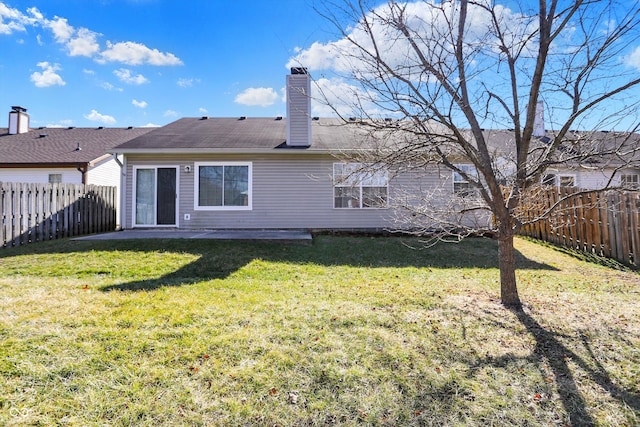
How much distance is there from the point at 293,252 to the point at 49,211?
6.78 meters

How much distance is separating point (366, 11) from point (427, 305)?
361cm

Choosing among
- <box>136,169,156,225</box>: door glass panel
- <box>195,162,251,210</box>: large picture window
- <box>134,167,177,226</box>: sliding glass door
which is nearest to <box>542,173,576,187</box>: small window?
<box>195,162,251,210</box>: large picture window

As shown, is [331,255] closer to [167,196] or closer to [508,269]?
[508,269]

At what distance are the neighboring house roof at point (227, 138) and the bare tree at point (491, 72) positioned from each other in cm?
434

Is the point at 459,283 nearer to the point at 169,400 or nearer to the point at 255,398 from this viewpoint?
the point at 255,398

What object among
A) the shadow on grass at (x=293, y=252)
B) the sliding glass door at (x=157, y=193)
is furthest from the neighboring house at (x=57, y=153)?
the shadow on grass at (x=293, y=252)

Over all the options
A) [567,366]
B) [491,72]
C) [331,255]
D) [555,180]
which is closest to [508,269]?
[567,366]

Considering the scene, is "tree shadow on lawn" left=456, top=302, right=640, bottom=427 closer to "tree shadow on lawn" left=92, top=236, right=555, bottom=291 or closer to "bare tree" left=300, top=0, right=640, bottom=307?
"bare tree" left=300, top=0, right=640, bottom=307

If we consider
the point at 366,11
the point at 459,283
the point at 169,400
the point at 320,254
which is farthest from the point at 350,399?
the point at 320,254

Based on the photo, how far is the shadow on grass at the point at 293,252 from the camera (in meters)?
6.18

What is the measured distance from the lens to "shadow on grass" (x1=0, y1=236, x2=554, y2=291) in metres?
6.18

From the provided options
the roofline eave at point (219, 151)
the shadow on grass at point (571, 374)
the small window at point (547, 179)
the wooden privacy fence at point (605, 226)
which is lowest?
the shadow on grass at point (571, 374)

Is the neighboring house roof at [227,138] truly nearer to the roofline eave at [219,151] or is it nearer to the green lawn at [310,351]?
the roofline eave at [219,151]

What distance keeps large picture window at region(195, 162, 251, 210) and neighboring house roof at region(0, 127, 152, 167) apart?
213 inches
